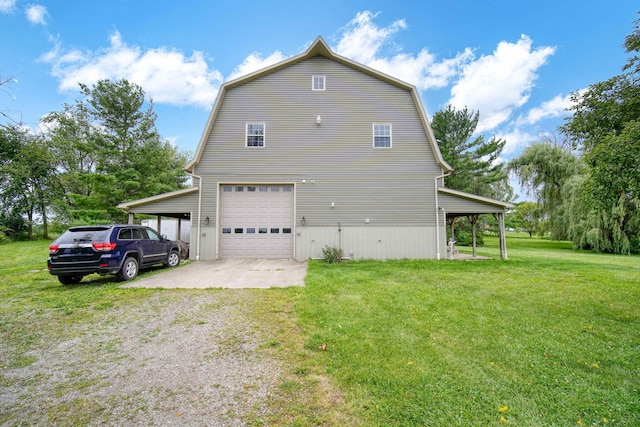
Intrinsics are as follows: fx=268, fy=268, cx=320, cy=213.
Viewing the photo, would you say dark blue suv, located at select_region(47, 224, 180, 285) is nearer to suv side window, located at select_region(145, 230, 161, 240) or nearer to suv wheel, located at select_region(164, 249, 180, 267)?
suv side window, located at select_region(145, 230, 161, 240)

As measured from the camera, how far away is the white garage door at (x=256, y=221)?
1171 cm

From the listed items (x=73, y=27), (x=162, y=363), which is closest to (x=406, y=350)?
(x=162, y=363)

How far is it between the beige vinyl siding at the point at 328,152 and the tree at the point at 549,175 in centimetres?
1559

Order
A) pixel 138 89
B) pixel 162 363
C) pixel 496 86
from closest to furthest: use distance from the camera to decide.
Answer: pixel 162 363
pixel 496 86
pixel 138 89

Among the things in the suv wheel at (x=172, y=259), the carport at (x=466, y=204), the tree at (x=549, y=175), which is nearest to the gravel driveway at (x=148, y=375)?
the suv wheel at (x=172, y=259)

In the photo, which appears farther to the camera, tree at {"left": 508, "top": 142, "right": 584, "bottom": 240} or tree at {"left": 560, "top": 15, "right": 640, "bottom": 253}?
tree at {"left": 508, "top": 142, "right": 584, "bottom": 240}

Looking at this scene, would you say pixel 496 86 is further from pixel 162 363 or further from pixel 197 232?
pixel 162 363

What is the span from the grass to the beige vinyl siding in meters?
5.12

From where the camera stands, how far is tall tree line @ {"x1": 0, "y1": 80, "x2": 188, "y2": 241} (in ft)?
62.3

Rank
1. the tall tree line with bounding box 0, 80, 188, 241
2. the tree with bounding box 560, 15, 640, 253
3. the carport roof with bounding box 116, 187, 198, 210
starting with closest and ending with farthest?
the tree with bounding box 560, 15, 640, 253
the carport roof with bounding box 116, 187, 198, 210
the tall tree line with bounding box 0, 80, 188, 241

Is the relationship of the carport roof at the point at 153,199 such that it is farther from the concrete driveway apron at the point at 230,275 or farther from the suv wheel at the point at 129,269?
the suv wheel at the point at 129,269

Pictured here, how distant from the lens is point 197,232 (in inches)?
449

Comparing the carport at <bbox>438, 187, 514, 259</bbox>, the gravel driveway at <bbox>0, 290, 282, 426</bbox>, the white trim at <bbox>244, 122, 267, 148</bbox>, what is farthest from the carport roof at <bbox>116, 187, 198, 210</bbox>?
the carport at <bbox>438, 187, 514, 259</bbox>

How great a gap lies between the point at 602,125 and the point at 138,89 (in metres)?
27.1
